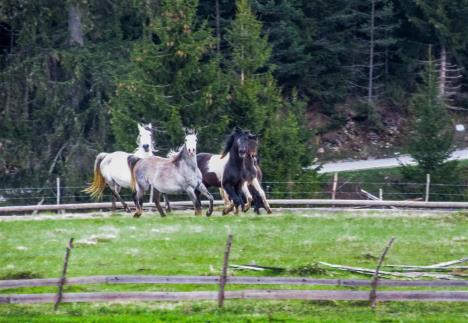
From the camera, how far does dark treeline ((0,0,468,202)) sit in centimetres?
4256

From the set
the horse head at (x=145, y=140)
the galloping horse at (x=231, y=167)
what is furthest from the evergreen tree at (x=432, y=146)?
the horse head at (x=145, y=140)

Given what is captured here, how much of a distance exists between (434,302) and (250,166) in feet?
36.5

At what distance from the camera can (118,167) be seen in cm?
3344

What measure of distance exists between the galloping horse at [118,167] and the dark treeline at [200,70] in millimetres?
6837

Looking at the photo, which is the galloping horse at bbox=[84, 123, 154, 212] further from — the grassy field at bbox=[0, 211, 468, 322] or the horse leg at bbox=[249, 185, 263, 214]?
the horse leg at bbox=[249, 185, 263, 214]

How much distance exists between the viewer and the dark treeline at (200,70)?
42562 mm

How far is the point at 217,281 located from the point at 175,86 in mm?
22286

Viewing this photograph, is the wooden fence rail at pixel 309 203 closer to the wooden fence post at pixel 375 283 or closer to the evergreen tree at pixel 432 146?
the evergreen tree at pixel 432 146

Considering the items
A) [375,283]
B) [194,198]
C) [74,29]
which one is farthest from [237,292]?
[74,29]

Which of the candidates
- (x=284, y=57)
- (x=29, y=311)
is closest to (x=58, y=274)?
(x=29, y=311)

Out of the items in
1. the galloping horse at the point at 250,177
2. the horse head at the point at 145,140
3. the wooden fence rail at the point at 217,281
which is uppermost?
the horse head at the point at 145,140

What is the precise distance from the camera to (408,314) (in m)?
21.0

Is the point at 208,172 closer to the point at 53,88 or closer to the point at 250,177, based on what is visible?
the point at 250,177

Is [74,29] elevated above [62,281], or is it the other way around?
[74,29]
